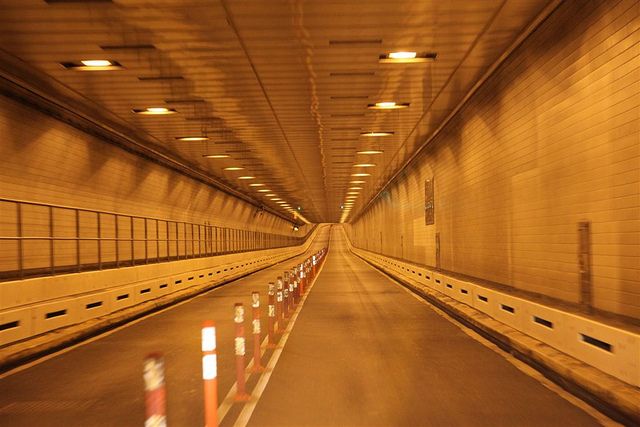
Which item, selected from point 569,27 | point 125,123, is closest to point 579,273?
point 569,27

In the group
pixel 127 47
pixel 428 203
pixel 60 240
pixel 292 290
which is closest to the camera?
pixel 127 47

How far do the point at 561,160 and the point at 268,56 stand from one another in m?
5.78

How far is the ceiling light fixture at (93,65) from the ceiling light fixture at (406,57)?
5518 mm

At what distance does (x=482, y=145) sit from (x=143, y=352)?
9.62 meters

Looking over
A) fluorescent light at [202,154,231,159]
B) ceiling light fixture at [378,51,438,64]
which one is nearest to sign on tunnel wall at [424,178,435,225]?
fluorescent light at [202,154,231,159]

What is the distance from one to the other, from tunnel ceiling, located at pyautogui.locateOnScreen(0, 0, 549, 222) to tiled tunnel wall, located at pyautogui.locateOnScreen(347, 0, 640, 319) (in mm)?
801

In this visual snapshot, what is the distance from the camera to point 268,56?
11.1 metres

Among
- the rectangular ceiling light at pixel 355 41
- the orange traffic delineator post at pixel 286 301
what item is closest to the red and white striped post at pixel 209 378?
the rectangular ceiling light at pixel 355 41

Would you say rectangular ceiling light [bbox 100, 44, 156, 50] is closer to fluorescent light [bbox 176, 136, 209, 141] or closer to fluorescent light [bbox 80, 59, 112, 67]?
fluorescent light [bbox 80, 59, 112, 67]

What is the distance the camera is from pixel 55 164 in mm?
16312

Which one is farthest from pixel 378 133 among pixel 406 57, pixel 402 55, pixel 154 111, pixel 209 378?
pixel 209 378

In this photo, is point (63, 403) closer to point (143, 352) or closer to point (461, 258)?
point (143, 352)

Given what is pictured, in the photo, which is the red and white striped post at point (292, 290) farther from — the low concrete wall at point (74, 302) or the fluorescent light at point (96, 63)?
the fluorescent light at point (96, 63)

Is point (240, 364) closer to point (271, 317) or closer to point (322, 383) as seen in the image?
point (322, 383)
